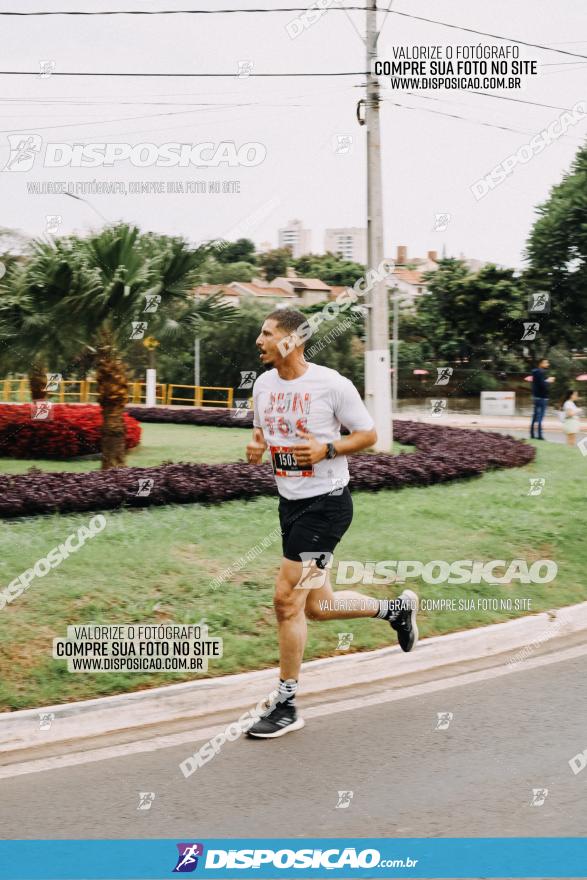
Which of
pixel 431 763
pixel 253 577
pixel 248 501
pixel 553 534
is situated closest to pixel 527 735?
pixel 431 763

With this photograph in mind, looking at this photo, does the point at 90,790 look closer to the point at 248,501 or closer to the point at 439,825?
the point at 439,825

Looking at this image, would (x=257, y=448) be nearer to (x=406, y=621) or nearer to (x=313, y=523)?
(x=313, y=523)

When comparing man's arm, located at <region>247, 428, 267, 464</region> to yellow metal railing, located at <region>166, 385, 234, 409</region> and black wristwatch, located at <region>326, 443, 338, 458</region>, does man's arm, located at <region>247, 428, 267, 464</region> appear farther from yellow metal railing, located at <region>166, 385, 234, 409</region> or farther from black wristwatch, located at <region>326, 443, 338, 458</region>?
yellow metal railing, located at <region>166, 385, 234, 409</region>

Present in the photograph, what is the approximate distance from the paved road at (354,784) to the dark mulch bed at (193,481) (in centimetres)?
503

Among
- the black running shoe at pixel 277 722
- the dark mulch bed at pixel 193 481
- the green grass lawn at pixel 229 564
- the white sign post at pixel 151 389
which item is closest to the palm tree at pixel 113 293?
the dark mulch bed at pixel 193 481

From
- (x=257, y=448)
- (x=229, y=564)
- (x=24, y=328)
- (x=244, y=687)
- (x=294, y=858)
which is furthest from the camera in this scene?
(x=24, y=328)

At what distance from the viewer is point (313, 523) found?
529 centimetres

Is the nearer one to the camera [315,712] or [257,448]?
[257,448]

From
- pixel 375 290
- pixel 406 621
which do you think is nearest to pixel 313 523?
pixel 406 621

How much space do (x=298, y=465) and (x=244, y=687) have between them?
1417mm

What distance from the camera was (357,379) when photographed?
152 ft

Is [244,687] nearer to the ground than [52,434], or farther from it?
nearer to the ground

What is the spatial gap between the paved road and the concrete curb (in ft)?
1.43

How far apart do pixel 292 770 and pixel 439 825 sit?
87cm
